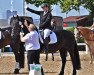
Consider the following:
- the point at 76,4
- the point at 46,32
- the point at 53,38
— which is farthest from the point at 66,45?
the point at 76,4

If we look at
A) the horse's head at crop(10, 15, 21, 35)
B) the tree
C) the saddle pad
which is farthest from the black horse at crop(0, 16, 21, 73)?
the tree

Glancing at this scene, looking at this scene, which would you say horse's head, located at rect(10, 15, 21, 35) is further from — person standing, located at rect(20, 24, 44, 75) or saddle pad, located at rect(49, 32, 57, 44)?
person standing, located at rect(20, 24, 44, 75)

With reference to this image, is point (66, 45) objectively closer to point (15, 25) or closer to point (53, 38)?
point (53, 38)

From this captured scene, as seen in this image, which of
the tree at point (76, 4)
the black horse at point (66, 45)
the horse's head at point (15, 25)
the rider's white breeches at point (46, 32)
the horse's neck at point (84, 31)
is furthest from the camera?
the tree at point (76, 4)

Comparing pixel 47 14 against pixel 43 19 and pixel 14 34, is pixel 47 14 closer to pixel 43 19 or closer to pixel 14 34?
pixel 43 19

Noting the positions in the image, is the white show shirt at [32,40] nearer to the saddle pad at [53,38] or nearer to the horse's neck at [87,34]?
the saddle pad at [53,38]

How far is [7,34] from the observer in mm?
15562

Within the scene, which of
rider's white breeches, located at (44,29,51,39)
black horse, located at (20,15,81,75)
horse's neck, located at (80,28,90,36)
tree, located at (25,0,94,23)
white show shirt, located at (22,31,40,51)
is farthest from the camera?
tree, located at (25,0,94,23)

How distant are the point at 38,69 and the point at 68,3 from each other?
2690cm

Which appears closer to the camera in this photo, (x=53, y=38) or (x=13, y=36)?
(x=53, y=38)

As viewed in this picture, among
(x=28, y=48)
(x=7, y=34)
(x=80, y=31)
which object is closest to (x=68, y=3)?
(x=80, y=31)

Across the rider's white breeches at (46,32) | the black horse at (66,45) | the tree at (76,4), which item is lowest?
the black horse at (66,45)

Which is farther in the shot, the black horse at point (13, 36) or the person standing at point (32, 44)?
the black horse at point (13, 36)

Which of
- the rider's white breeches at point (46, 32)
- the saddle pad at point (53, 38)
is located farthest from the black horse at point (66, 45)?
the rider's white breeches at point (46, 32)
